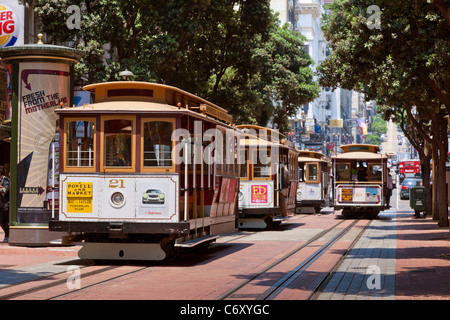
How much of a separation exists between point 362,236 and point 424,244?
4.33 meters

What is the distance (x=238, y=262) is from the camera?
16.6 metres

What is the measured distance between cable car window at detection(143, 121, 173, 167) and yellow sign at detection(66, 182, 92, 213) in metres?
1.22

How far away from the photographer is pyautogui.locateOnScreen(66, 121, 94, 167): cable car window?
15.5 m

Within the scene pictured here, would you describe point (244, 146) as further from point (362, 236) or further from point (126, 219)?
point (126, 219)

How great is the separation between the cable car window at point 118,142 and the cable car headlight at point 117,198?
0.55 meters

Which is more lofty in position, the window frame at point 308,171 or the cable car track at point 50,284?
the window frame at point 308,171

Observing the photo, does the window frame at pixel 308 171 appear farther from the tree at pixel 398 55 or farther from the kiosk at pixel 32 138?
the kiosk at pixel 32 138

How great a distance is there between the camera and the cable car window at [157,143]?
15.2 m

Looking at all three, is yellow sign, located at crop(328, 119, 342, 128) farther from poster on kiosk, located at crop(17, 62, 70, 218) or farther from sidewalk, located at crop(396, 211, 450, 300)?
poster on kiosk, located at crop(17, 62, 70, 218)

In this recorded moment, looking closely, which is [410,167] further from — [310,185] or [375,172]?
[375,172]

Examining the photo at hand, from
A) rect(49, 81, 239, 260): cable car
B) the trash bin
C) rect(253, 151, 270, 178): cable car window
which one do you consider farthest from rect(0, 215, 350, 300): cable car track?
the trash bin

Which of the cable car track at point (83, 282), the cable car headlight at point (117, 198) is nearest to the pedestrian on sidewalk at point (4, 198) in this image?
the cable car track at point (83, 282)

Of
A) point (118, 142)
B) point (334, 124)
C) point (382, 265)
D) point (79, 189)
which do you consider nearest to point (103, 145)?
point (118, 142)
